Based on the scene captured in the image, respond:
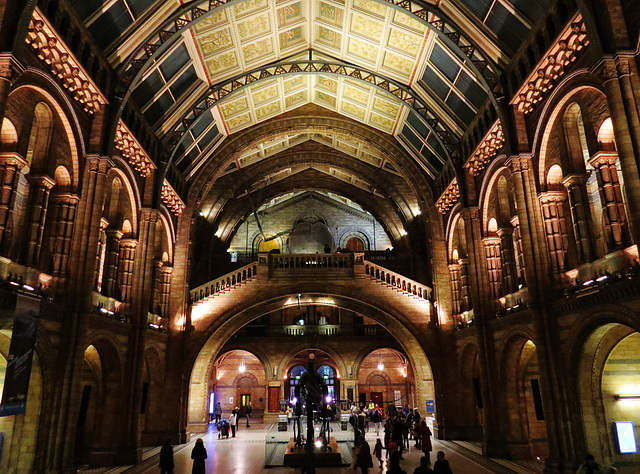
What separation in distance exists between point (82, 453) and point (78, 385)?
5195 millimetres

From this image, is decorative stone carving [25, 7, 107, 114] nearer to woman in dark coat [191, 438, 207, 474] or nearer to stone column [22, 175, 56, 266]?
stone column [22, 175, 56, 266]

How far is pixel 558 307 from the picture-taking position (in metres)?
12.0

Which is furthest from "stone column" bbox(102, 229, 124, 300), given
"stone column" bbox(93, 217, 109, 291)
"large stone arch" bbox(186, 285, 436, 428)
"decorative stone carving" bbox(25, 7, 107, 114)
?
"large stone arch" bbox(186, 285, 436, 428)

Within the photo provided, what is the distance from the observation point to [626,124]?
9156 mm

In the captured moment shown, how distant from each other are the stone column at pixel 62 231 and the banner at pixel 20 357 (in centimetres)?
232

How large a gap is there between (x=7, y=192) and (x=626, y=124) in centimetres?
1313

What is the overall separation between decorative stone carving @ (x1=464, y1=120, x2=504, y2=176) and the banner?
14174 millimetres

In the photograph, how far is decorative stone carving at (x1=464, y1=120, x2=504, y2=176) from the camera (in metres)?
15.7

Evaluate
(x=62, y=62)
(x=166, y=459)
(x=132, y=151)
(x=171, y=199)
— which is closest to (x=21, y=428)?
(x=166, y=459)

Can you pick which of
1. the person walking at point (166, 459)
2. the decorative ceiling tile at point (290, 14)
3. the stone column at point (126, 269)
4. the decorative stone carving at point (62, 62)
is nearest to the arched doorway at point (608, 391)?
the person walking at point (166, 459)

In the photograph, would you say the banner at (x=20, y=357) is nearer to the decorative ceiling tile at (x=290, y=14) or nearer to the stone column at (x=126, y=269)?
the stone column at (x=126, y=269)

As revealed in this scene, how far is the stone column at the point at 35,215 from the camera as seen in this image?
11.1 meters

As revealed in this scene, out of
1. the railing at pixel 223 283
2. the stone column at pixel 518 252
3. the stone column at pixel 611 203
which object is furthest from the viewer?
the railing at pixel 223 283

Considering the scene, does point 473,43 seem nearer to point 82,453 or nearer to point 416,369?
point 416,369
